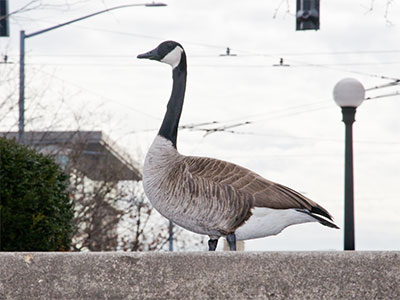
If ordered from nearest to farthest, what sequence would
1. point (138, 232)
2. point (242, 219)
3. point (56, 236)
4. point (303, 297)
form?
point (303, 297)
point (242, 219)
point (56, 236)
point (138, 232)

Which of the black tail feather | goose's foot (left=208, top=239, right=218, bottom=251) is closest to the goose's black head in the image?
goose's foot (left=208, top=239, right=218, bottom=251)

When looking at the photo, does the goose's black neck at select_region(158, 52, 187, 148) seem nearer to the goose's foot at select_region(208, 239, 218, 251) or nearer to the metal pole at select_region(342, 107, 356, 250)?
the goose's foot at select_region(208, 239, 218, 251)

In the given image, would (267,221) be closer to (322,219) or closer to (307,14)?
(322,219)

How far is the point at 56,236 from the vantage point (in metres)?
14.4

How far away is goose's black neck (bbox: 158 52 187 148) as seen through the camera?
709 cm

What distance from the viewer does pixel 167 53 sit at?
7.17 m

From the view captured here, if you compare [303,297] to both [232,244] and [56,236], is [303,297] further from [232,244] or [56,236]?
[56,236]

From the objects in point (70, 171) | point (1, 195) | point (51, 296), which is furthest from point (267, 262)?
point (70, 171)

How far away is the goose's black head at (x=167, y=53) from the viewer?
7.14m

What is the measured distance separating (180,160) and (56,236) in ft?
26.2

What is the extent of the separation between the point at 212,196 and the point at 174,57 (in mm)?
1482

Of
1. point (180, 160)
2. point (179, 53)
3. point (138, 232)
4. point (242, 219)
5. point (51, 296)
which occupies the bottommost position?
point (138, 232)

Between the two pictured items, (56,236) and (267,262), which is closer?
(267,262)

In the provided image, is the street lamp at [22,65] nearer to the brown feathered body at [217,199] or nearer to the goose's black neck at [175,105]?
the goose's black neck at [175,105]
